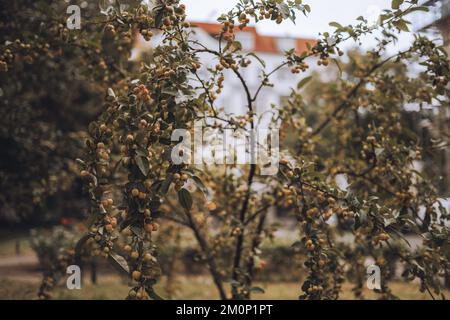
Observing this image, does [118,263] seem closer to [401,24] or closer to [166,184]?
[166,184]

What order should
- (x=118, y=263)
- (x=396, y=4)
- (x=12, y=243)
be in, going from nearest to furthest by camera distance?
(x=118, y=263)
(x=396, y=4)
(x=12, y=243)

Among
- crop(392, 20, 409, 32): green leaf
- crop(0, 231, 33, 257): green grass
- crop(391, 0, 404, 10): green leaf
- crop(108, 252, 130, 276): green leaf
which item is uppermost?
crop(391, 0, 404, 10): green leaf

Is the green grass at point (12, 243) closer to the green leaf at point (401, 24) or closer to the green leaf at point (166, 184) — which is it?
the green leaf at point (166, 184)

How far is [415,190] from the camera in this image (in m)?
3.49

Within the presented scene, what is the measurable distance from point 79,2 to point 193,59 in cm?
278

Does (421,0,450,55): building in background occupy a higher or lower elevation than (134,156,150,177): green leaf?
higher

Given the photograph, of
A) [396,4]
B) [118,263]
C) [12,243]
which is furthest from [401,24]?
[12,243]

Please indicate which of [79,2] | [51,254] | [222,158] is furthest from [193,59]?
[51,254]

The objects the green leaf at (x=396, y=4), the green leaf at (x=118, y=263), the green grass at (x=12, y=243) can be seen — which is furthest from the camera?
the green grass at (x=12, y=243)

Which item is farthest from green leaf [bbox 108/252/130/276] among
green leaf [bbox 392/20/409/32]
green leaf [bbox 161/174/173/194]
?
green leaf [bbox 392/20/409/32]

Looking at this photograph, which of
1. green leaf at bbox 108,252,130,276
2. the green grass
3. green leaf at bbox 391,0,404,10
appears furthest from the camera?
the green grass

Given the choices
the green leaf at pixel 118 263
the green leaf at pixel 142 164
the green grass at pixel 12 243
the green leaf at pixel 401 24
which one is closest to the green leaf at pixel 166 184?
the green leaf at pixel 142 164

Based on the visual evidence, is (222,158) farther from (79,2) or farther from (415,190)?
(79,2)

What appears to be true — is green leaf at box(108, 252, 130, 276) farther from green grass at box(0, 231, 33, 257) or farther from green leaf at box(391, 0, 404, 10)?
green grass at box(0, 231, 33, 257)
